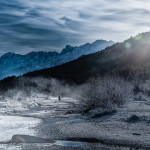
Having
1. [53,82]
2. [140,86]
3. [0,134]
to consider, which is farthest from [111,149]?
[53,82]

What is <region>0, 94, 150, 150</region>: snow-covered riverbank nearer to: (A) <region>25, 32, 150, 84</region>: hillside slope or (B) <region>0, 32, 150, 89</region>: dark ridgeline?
(A) <region>25, 32, 150, 84</region>: hillside slope

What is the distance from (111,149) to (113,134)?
9.82 feet

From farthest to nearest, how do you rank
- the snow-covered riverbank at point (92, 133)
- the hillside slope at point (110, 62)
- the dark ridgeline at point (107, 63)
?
the dark ridgeline at point (107, 63) < the hillside slope at point (110, 62) < the snow-covered riverbank at point (92, 133)

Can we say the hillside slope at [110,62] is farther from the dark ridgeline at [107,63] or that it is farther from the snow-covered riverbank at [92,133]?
the snow-covered riverbank at [92,133]

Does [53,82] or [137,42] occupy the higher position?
[137,42]

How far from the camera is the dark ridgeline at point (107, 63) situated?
104000 mm

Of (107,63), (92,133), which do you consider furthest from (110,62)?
(92,133)

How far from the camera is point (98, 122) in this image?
18.7 m

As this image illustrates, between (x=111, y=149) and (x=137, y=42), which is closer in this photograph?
(x=111, y=149)

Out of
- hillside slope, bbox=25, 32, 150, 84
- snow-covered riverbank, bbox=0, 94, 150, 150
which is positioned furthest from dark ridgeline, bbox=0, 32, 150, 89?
snow-covered riverbank, bbox=0, 94, 150, 150

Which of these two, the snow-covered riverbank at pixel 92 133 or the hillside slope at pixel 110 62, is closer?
the snow-covered riverbank at pixel 92 133

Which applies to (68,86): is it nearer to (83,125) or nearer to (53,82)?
(53,82)

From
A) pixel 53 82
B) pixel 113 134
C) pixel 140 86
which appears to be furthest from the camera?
pixel 53 82

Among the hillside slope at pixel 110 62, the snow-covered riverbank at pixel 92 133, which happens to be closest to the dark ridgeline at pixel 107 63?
the hillside slope at pixel 110 62
